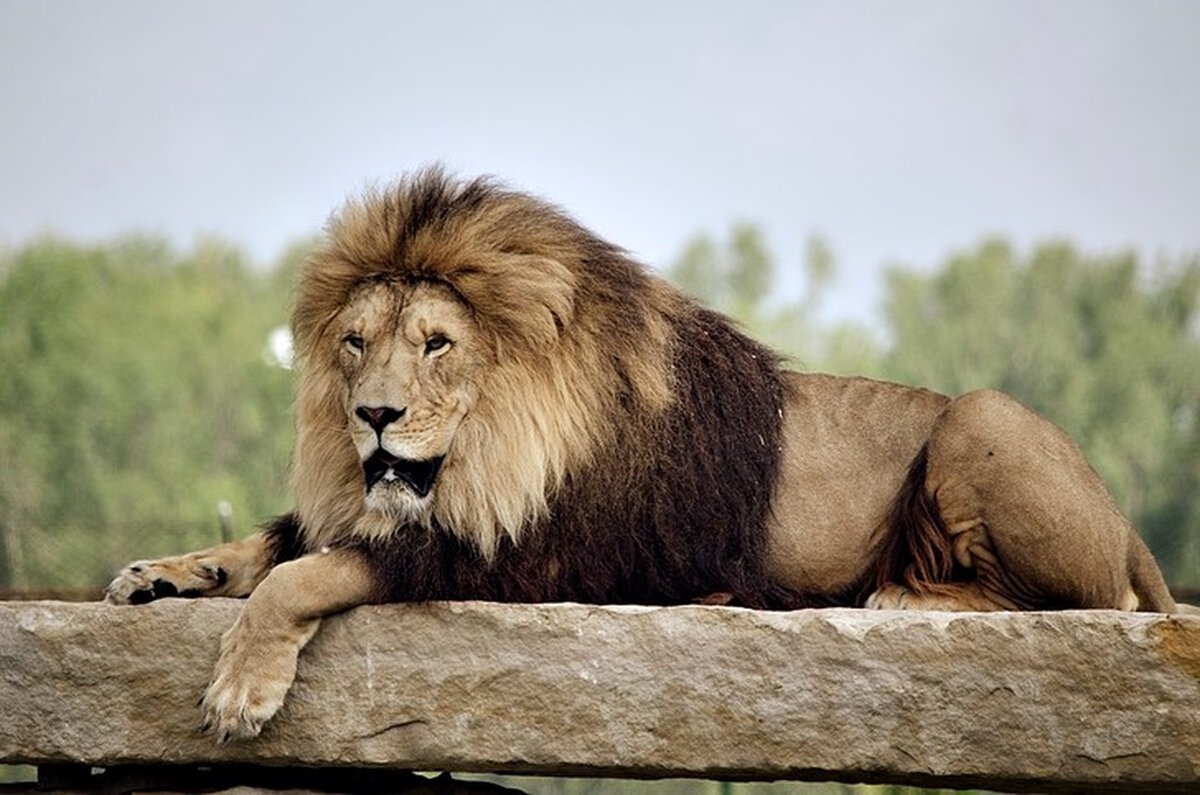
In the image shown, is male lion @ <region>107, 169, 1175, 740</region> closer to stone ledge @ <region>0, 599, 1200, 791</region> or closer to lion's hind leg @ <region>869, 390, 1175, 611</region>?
lion's hind leg @ <region>869, 390, 1175, 611</region>

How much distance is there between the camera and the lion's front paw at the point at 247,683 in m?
4.47

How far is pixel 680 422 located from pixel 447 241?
80 cm

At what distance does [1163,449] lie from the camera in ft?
84.9

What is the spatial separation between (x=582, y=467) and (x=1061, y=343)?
25492mm

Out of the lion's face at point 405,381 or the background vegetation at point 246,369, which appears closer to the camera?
the lion's face at point 405,381

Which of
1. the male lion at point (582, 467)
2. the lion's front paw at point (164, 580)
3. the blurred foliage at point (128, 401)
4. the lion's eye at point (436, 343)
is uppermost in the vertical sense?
the lion's eye at point (436, 343)

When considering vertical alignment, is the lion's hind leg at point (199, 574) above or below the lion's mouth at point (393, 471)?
below

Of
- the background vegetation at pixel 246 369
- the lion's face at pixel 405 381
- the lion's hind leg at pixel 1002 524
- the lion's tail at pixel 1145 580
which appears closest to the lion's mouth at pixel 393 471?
the lion's face at pixel 405 381

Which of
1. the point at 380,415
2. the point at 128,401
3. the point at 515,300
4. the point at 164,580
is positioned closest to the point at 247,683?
the point at 164,580

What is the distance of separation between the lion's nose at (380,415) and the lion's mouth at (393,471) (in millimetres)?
63

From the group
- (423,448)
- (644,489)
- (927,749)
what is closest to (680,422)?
(644,489)

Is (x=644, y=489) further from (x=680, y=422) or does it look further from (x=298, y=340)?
(x=298, y=340)

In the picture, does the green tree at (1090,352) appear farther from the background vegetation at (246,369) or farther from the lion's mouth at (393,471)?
the lion's mouth at (393,471)

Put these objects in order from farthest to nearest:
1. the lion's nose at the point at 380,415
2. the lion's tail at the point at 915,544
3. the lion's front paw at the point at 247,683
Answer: the lion's tail at the point at 915,544, the lion's nose at the point at 380,415, the lion's front paw at the point at 247,683
